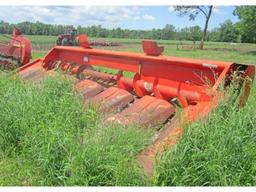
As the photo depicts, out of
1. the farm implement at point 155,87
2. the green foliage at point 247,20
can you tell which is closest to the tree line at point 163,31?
the green foliage at point 247,20

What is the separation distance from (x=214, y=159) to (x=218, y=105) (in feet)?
2.30

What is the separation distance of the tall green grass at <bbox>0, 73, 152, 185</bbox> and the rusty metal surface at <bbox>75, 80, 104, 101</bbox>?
0.40 meters

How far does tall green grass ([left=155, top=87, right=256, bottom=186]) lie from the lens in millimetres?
2932

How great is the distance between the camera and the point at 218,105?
3.48 m

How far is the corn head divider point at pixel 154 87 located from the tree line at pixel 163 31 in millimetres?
4373

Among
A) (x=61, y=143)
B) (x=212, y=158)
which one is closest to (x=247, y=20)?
(x=212, y=158)

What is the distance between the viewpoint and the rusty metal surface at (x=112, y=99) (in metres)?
4.53

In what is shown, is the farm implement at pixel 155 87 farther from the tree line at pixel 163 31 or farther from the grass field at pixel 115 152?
the tree line at pixel 163 31

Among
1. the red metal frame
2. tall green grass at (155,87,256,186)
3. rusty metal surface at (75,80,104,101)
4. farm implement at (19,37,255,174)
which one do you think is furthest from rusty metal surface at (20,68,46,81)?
tall green grass at (155,87,256,186)

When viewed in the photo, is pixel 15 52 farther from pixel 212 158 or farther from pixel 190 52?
pixel 190 52

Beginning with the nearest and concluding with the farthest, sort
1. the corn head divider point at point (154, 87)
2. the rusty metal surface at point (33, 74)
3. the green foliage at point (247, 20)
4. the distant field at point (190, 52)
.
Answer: the corn head divider point at point (154, 87)
the rusty metal surface at point (33, 74)
the distant field at point (190, 52)
the green foliage at point (247, 20)

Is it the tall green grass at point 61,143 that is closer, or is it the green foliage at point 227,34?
the tall green grass at point 61,143
